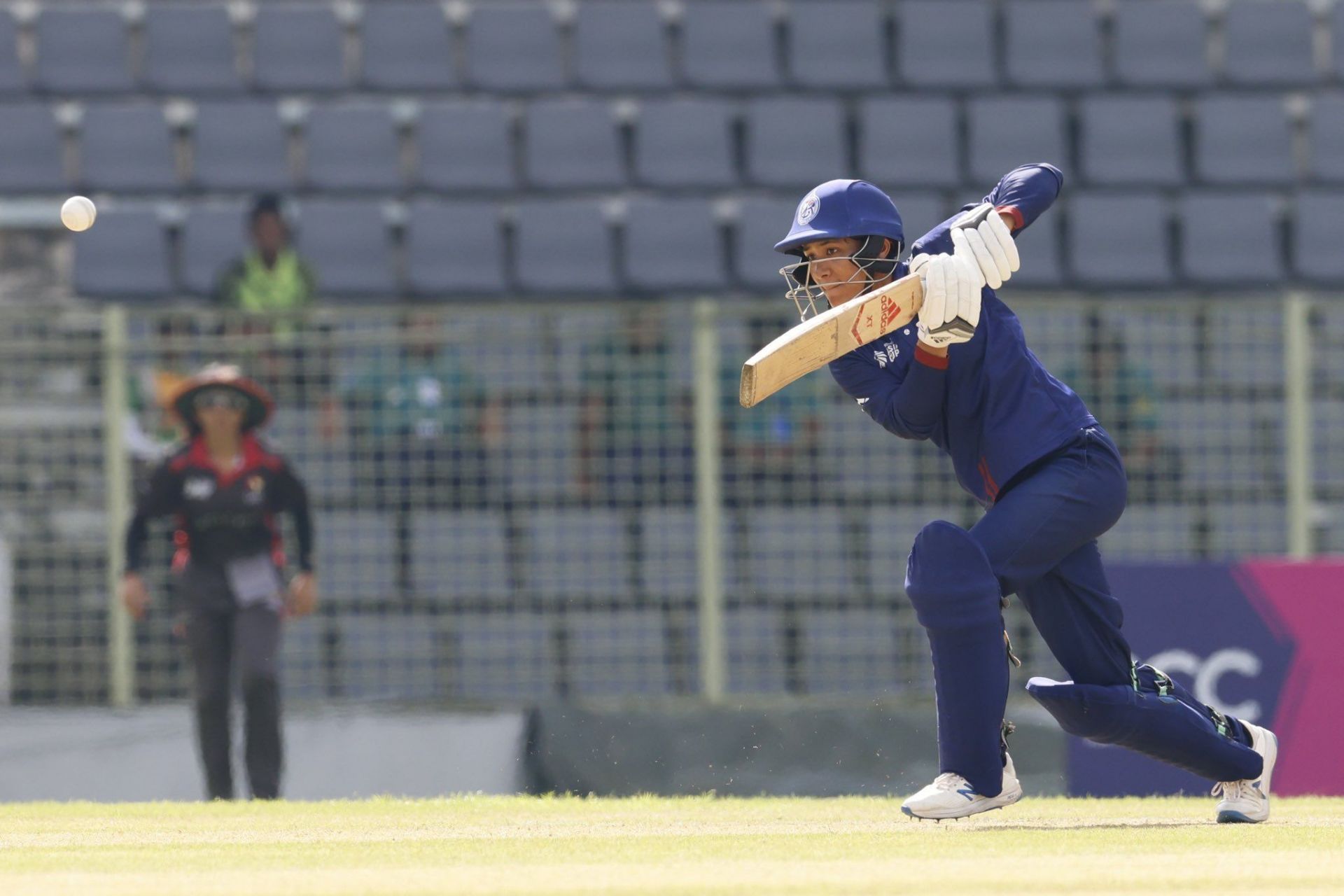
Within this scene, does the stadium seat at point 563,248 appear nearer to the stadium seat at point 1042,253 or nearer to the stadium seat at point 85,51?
the stadium seat at point 1042,253

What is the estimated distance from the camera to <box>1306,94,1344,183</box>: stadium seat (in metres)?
11.5

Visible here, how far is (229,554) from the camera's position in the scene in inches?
322

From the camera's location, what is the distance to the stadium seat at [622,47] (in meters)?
11.7

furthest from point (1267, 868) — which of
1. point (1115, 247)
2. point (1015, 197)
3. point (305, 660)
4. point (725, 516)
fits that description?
point (1115, 247)

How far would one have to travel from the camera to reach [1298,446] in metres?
8.35

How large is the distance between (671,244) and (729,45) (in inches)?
60.6

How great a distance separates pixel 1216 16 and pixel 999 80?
141 centimetres

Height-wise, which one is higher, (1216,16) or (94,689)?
(1216,16)

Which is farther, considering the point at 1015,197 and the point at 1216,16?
the point at 1216,16

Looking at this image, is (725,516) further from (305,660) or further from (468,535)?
(305,660)

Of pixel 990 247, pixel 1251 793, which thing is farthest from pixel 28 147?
pixel 1251 793

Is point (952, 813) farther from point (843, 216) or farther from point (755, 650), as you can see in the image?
point (755, 650)

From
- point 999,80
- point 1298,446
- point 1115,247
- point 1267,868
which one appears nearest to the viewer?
point 1267,868

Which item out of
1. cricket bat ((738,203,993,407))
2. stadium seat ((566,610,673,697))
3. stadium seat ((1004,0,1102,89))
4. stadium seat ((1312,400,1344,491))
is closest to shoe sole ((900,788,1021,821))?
cricket bat ((738,203,993,407))
